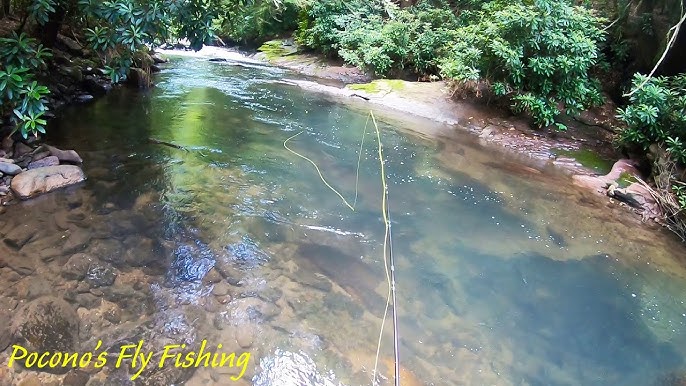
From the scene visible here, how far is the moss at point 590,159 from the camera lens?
7851 mm

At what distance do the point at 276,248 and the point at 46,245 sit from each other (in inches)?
84.6

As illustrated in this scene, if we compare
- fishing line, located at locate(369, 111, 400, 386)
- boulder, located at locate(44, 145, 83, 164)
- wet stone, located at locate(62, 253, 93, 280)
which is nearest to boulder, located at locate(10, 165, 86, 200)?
boulder, located at locate(44, 145, 83, 164)

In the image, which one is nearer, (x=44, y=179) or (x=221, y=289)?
(x=221, y=289)

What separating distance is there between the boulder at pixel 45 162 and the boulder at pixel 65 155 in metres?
0.08

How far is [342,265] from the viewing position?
422 centimetres

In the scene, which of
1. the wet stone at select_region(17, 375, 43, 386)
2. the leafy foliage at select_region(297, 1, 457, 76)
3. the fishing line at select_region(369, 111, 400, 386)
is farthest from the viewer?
the leafy foliage at select_region(297, 1, 457, 76)

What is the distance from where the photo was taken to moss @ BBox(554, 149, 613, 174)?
25.8 feet

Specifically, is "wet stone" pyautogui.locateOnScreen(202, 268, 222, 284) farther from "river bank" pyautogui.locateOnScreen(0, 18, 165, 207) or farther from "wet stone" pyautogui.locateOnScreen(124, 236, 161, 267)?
"river bank" pyautogui.locateOnScreen(0, 18, 165, 207)

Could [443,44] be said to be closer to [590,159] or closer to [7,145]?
[590,159]

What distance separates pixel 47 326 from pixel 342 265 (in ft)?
8.06

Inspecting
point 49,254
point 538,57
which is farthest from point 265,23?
point 49,254

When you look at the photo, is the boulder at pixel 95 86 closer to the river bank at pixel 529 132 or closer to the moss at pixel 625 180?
the river bank at pixel 529 132

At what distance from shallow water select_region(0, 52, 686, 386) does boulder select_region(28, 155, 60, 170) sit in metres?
0.40

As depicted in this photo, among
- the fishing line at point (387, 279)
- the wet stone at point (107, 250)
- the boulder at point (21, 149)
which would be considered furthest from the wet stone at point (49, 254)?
the fishing line at point (387, 279)
